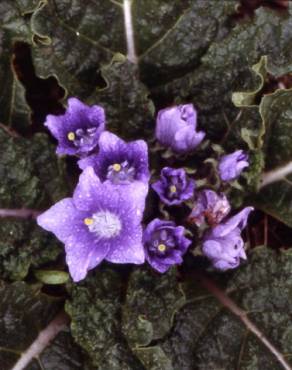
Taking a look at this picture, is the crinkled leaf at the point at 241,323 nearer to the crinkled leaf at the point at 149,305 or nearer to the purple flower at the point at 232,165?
the crinkled leaf at the point at 149,305

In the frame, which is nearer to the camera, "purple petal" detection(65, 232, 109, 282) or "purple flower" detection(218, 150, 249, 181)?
"purple petal" detection(65, 232, 109, 282)

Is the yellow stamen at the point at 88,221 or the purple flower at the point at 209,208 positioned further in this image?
the purple flower at the point at 209,208

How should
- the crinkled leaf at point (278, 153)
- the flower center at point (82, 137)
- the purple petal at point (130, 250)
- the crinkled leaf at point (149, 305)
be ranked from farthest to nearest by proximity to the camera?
the crinkled leaf at point (278, 153) < the flower center at point (82, 137) < the crinkled leaf at point (149, 305) < the purple petal at point (130, 250)

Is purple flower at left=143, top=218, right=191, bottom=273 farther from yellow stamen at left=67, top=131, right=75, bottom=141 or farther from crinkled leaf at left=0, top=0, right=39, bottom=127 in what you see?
crinkled leaf at left=0, top=0, right=39, bottom=127

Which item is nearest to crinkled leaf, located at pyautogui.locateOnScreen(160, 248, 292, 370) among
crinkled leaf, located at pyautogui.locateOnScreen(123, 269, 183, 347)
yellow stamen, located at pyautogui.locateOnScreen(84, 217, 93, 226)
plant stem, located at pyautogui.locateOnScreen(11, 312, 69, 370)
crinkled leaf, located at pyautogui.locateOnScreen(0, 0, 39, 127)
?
crinkled leaf, located at pyautogui.locateOnScreen(123, 269, 183, 347)

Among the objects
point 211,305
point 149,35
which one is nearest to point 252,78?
point 149,35

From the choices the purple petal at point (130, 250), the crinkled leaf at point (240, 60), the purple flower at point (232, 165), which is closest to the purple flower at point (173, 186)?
the purple flower at point (232, 165)

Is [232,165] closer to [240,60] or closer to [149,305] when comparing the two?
[240,60]

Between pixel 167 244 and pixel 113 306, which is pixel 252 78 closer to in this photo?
pixel 167 244
